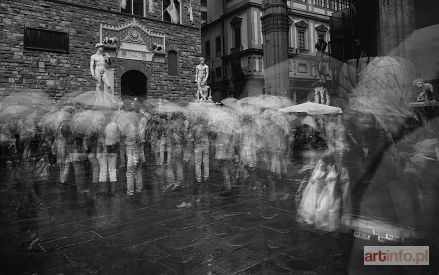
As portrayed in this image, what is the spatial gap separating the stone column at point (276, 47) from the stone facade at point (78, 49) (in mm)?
9685

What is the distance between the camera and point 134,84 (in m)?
21.2

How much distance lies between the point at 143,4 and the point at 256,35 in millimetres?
14580

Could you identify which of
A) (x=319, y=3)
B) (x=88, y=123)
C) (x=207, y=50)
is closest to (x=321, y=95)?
(x=88, y=123)

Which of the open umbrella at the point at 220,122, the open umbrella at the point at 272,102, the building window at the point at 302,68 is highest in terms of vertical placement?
the building window at the point at 302,68

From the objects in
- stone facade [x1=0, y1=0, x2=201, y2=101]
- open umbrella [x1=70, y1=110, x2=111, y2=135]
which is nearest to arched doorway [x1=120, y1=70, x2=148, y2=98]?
stone facade [x1=0, y1=0, x2=201, y2=101]

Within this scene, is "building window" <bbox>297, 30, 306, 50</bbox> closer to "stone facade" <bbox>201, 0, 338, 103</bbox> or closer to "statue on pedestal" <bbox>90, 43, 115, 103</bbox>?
"stone facade" <bbox>201, 0, 338, 103</bbox>

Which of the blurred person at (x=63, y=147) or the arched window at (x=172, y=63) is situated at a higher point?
the arched window at (x=172, y=63)

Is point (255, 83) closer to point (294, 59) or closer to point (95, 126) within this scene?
point (294, 59)

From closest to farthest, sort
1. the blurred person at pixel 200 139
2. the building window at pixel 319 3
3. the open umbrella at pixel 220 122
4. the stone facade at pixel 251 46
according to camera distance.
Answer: the blurred person at pixel 200 139 → the open umbrella at pixel 220 122 → the stone facade at pixel 251 46 → the building window at pixel 319 3

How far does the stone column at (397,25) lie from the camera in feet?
26.2

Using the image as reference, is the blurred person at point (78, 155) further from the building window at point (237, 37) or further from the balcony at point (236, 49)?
the building window at point (237, 37)

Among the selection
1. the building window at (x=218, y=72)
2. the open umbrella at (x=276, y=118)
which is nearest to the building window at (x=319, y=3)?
the building window at (x=218, y=72)

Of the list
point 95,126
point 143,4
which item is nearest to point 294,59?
point 143,4

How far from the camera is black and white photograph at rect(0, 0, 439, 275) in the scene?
354 cm
